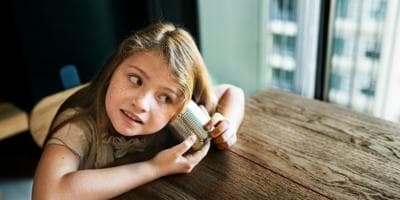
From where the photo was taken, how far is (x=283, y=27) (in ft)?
8.84

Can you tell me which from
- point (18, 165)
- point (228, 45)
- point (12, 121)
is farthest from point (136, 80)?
point (228, 45)

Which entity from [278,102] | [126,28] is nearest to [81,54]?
[126,28]

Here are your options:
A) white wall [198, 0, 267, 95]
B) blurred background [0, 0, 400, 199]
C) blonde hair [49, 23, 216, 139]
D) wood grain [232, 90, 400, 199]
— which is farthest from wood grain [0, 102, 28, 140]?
wood grain [232, 90, 400, 199]

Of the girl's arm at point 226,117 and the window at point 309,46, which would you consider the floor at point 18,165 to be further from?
the girl's arm at point 226,117

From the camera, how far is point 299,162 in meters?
1.00

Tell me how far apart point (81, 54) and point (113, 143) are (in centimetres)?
132

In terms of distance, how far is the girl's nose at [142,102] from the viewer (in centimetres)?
90

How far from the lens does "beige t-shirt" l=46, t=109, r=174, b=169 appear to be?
3.07ft

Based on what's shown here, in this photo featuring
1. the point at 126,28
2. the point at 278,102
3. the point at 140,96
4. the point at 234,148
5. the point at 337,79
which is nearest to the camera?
the point at 140,96

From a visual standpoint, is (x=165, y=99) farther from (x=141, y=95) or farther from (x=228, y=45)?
(x=228, y=45)

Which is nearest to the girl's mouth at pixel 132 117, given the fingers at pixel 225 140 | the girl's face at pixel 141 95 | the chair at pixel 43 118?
the girl's face at pixel 141 95

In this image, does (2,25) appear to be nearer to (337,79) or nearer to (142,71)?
(142,71)

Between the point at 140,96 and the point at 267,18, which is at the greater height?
the point at 140,96

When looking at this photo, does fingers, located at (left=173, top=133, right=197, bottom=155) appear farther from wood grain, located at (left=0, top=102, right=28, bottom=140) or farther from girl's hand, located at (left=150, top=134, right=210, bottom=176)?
wood grain, located at (left=0, top=102, right=28, bottom=140)
